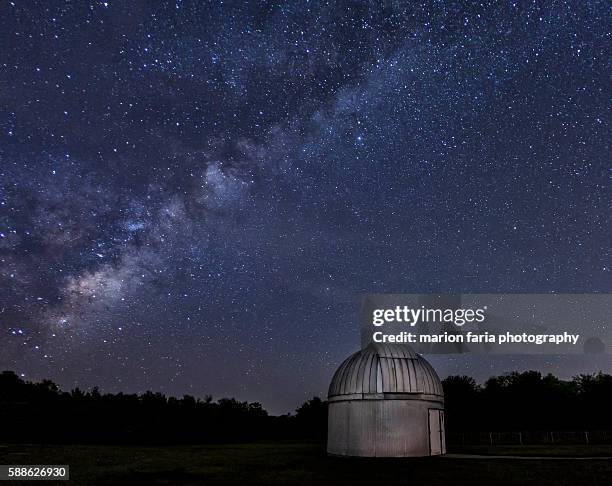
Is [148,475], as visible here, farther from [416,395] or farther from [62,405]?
[62,405]

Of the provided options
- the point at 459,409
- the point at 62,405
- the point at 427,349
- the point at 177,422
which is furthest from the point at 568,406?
the point at 62,405

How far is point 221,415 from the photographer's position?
5944 centimetres

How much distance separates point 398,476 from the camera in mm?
16906

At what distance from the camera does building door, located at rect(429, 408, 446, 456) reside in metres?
23.2

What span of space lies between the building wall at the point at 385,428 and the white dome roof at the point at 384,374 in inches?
19.6

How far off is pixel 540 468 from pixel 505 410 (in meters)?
31.7

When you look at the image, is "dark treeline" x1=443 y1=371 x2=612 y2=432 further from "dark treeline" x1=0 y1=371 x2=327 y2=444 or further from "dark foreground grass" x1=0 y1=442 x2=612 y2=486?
"dark foreground grass" x1=0 y1=442 x2=612 y2=486

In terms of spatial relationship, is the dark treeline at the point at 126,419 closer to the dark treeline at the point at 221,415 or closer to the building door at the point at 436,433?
the dark treeline at the point at 221,415

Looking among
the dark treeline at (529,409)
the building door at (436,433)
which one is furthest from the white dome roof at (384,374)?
the dark treeline at (529,409)

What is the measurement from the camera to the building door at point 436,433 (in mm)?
23208

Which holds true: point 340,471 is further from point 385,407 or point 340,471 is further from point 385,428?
point 385,407

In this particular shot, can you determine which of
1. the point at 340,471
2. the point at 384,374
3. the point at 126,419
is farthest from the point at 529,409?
the point at 126,419

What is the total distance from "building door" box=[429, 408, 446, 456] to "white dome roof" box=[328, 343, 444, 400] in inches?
35.1

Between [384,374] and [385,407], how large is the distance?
4.40 ft
